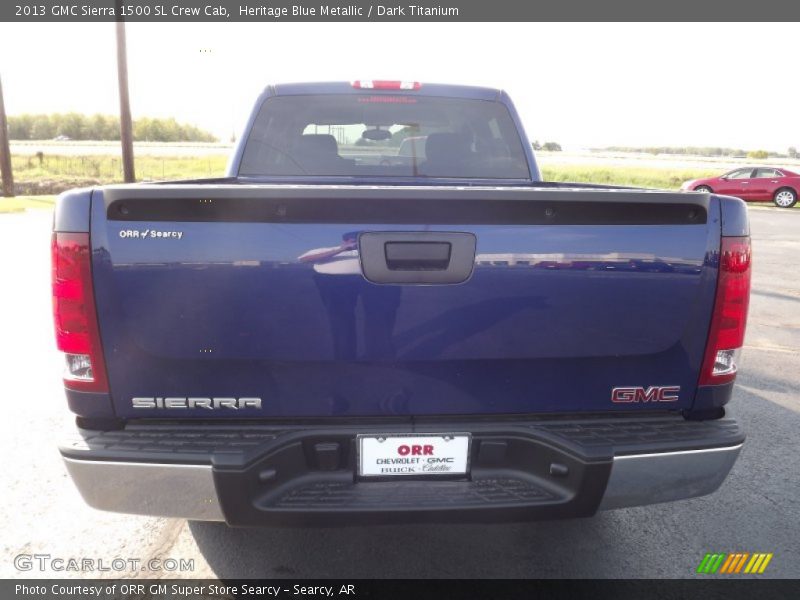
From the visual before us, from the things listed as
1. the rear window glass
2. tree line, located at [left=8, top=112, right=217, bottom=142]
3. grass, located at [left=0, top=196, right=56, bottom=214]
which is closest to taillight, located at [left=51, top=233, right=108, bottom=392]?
the rear window glass

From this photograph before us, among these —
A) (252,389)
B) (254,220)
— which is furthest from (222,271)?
(252,389)

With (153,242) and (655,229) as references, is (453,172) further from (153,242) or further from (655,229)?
(153,242)

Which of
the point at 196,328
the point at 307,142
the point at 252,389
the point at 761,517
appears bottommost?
the point at 761,517

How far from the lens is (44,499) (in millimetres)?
2949

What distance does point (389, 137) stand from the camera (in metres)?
3.93

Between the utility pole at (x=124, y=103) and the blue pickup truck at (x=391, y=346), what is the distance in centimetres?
1692

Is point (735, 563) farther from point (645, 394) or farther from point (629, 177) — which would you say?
point (629, 177)

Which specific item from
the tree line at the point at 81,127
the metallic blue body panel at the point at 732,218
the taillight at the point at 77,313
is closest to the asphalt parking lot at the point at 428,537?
the taillight at the point at 77,313

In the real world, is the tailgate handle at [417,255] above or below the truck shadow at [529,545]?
above

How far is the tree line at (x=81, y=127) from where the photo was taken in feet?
328

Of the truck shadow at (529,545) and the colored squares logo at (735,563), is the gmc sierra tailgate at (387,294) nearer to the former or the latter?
the truck shadow at (529,545)

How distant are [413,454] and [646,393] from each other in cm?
85

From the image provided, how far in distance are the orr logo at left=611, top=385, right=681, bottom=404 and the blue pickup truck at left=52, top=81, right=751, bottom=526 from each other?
0.03 ft

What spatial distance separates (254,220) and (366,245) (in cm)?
36
